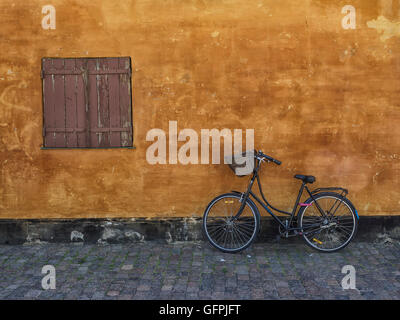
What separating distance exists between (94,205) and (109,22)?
2695mm

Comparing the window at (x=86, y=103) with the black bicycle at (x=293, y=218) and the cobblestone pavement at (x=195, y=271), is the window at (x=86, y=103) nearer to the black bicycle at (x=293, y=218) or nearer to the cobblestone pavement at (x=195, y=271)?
the cobblestone pavement at (x=195, y=271)

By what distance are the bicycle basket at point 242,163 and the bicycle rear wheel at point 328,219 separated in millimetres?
925

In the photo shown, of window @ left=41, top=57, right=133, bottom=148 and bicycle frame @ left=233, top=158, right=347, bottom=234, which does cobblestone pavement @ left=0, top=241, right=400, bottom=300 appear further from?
window @ left=41, top=57, right=133, bottom=148

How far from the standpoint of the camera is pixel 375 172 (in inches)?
246

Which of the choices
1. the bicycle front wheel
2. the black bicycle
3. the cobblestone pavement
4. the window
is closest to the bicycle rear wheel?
the black bicycle

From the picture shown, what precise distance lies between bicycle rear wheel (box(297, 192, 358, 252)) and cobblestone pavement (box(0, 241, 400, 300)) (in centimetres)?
17

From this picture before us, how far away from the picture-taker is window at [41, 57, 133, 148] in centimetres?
627

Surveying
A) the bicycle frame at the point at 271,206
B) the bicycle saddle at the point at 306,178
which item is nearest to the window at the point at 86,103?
the bicycle frame at the point at 271,206

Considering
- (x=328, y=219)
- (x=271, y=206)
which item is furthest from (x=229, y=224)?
(x=328, y=219)

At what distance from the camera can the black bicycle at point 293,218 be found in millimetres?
5816

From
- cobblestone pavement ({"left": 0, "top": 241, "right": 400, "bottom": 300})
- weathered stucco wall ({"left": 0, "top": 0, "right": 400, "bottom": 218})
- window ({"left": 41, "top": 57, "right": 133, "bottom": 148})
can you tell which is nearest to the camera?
cobblestone pavement ({"left": 0, "top": 241, "right": 400, "bottom": 300})
